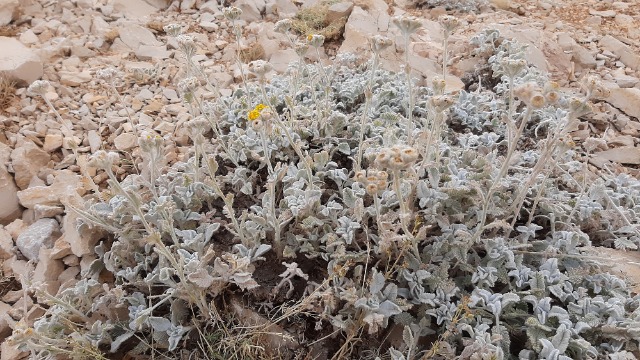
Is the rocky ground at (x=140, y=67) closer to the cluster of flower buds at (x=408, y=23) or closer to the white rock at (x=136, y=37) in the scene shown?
the white rock at (x=136, y=37)

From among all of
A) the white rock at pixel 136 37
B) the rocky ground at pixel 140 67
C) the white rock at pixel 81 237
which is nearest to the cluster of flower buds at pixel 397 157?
the rocky ground at pixel 140 67

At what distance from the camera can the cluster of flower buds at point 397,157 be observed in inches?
66.2

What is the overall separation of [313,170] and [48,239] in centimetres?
152

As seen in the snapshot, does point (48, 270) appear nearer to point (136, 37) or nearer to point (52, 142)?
→ point (52, 142)

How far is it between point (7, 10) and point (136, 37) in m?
1.14

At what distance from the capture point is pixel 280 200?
2.57 metres

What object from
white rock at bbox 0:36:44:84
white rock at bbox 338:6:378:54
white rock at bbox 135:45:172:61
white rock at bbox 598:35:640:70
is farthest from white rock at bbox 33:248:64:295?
white rock at bbox 598:35:640:70

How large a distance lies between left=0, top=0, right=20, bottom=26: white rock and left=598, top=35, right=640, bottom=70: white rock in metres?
5.36

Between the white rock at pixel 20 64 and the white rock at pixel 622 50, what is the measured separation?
4.85 metres

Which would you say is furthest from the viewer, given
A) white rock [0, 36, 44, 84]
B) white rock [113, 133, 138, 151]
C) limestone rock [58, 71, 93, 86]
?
limestone rock [58, 71, 93, 86]

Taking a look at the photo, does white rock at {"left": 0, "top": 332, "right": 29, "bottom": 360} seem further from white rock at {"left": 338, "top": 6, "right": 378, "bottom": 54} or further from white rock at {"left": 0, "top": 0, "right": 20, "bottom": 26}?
white rock at {"left": 0, "top": 0, "right": 20, "bottom": 26}

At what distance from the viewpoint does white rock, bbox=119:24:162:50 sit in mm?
4574

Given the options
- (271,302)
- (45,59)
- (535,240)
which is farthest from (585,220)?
(45,59)

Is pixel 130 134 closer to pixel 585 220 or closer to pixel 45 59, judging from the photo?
pixel 45 59
